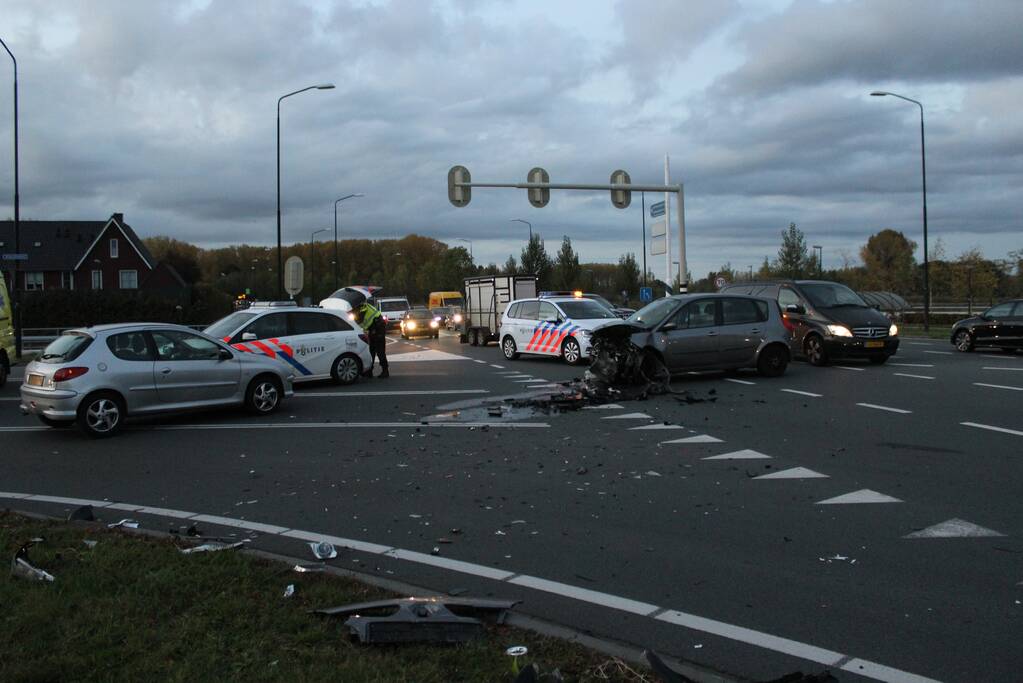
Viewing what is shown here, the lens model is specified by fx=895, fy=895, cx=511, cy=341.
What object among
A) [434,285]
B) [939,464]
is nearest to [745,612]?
[939,464]

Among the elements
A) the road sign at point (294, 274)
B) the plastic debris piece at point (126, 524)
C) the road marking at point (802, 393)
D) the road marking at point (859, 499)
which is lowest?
the road marking at point (859, 499)

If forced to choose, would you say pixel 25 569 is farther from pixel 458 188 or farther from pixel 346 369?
pixel 458 188

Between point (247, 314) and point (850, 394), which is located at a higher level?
point (247, 314)

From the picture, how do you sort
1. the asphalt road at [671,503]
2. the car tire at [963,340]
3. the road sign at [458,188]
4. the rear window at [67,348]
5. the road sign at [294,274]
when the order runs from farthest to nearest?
the road sign at [294,274], the road sign at [458,188], the car tire at [963,340], the rear window at [67,348], the asphalt road at [671,503]

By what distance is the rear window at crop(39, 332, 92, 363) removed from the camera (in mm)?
11602

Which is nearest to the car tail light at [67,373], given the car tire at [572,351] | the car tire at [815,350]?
the car tire at [572,351]

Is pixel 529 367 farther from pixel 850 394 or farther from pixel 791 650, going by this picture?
pixel 791 650

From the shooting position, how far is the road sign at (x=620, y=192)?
96.3 feet

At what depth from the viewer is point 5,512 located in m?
6.96

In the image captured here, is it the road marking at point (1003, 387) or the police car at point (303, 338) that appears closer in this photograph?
the road marking at point (1003, 387)

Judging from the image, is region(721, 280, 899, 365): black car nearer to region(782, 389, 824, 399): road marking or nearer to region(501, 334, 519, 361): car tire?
region(782, 389, 824, 399): road marking

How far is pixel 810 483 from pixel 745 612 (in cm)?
361

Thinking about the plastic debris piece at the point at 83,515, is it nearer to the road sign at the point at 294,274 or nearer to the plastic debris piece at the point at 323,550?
the plastic debris piece at the point at 323,550

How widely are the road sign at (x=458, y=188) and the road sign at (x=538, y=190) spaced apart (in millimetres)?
1967
